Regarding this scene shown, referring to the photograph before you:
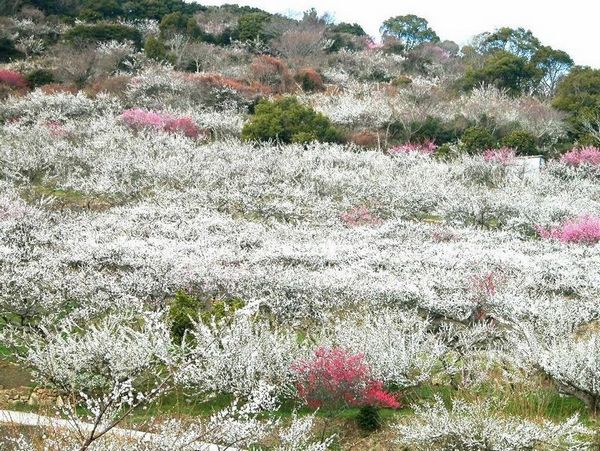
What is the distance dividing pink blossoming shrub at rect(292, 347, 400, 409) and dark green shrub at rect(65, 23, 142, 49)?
4312 centimetres

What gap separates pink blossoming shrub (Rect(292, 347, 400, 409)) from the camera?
828cm

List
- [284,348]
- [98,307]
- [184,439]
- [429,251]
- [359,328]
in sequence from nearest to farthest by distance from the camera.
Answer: [184,439]
[284,348]
[359,328]
[98,307]
[429,251]

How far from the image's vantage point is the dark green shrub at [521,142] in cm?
3195

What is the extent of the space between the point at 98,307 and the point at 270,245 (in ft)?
19.3

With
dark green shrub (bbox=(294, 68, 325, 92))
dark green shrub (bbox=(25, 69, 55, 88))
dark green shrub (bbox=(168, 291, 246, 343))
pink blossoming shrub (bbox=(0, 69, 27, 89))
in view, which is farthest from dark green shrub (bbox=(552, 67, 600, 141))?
pink blossoming shrub (bbox=(0, 69, 27, 89))

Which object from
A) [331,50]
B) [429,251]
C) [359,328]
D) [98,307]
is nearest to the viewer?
[359,328]

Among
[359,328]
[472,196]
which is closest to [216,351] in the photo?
[359,328]

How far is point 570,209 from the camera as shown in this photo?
71.2ft

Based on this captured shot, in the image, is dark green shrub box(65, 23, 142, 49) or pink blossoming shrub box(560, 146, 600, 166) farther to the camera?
dark green shrub box(65, 23, 142, 49)

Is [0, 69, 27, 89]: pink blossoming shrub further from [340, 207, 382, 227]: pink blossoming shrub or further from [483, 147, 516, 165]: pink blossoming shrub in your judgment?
[483, 147, 516, 165]: pink blossoming shrub

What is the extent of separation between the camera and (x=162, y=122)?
3145 cm

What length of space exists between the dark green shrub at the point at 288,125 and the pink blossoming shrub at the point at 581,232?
43.5 ft

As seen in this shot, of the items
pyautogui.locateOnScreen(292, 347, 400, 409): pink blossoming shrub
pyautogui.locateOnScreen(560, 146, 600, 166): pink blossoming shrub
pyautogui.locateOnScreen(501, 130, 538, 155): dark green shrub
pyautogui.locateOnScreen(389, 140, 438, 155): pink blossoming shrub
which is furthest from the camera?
pyautogui.locateOnScreen(501, 130, 538, 155): dark green shrub

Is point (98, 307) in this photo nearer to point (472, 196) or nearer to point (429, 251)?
point (429, 251)
